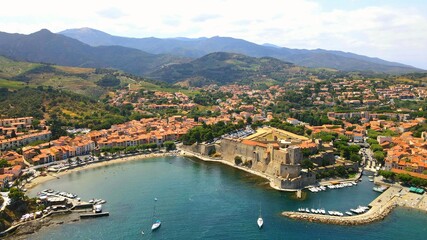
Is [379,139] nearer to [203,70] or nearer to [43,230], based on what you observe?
[43,230]

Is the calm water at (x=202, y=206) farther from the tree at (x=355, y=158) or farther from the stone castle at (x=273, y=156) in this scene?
the tree at (x=355, y=158)

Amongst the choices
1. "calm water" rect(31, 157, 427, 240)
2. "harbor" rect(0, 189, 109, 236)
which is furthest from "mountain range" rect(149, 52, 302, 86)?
"harbor" rect(0, 189, 109, 236)

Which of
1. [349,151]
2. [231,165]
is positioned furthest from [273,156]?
[349,151]

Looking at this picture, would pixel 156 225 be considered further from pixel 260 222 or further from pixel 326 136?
pixel 326 136

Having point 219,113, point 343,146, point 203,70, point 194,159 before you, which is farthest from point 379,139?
point 203,70

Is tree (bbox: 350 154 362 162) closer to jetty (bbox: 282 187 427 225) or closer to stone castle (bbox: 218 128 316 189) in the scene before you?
stone castle (bbox: 218 128 316 189)

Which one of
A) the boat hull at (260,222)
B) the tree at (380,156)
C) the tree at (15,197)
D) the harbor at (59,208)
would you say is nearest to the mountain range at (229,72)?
the tree at (380,156)
